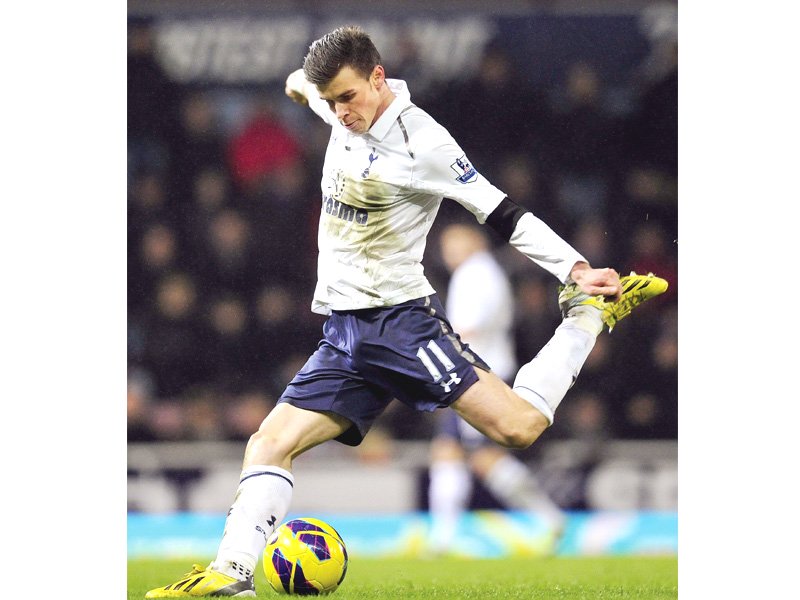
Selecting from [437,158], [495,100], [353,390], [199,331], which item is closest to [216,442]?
[199,331]

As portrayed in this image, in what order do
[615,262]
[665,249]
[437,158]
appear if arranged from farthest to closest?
[615,262] → [665,249] → [437,158]

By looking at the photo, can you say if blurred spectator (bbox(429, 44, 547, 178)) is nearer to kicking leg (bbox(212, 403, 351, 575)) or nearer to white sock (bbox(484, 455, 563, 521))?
white sock (bbox(484, 455, 563, 521))

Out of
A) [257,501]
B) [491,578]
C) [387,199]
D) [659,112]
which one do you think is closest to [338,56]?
[387,199]

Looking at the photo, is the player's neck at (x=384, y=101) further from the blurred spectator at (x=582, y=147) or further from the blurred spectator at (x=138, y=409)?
the blurred spectator at (x=138, y=409)

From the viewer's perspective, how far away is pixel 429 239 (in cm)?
823

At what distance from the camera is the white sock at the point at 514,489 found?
7.42m

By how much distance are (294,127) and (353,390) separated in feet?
14.1

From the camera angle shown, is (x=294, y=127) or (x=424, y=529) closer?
(x=424, y=529)

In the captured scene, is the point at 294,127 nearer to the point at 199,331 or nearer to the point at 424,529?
the point at 199,331

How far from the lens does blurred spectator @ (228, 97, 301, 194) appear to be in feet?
26.3

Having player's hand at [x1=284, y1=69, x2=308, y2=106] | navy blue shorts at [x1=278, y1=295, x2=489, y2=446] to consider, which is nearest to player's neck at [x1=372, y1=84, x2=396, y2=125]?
navy blue shorts at [x1=278, y1=295, x2=489, y2=446]

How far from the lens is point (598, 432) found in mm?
8211

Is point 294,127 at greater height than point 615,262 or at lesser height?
greater

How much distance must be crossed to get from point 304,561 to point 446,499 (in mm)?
3142
